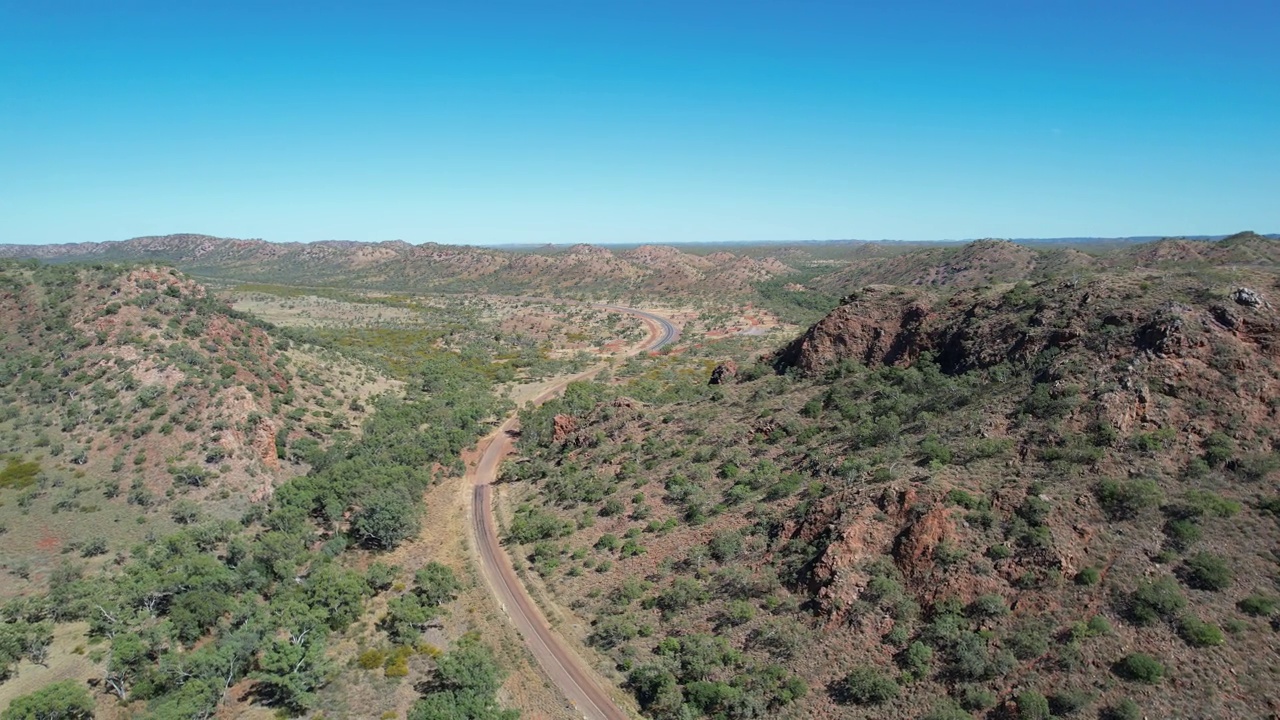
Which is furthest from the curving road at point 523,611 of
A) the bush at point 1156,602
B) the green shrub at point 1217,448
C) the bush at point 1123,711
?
the green shrub at point 1217,448

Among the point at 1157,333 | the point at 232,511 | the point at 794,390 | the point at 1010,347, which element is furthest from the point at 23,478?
the point at 1157,333

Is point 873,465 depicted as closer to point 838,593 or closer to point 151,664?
point 838,593

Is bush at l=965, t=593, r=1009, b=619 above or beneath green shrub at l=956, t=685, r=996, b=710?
above

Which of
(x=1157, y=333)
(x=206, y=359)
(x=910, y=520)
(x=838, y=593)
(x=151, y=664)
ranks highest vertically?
(x=1157, y=333)

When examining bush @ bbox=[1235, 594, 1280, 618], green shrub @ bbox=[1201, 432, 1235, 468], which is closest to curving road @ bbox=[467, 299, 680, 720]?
bush @ bbox=[1235, 594, 1280, 618]

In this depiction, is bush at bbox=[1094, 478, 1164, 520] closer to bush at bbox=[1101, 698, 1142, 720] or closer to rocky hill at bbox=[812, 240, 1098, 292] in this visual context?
bush at bbox=[1101, 698, 1142, 720]

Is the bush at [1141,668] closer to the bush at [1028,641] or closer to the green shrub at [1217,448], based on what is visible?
the bush at [1028,641]
